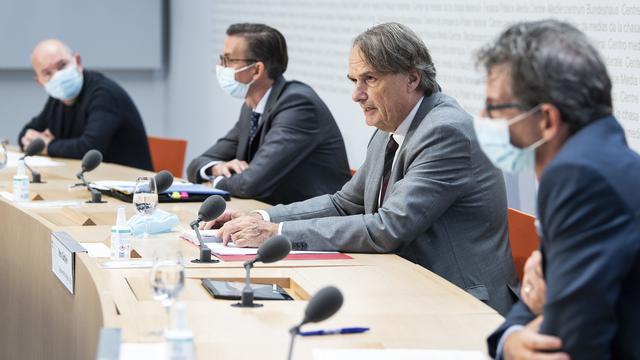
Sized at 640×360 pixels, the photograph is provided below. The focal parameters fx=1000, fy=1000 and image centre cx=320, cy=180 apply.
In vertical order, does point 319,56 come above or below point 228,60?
below

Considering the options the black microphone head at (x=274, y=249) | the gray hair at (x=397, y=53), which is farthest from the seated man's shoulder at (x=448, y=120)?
the black microphone head at (x=274, y=249)

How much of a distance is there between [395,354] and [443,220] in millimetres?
1095

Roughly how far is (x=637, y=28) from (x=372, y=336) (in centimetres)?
179

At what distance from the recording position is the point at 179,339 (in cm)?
166

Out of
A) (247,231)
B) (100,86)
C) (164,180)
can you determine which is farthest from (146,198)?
(100,86)

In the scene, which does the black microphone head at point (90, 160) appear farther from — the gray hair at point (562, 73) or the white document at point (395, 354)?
the gray hair at point (562, 73)

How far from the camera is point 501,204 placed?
3045mm

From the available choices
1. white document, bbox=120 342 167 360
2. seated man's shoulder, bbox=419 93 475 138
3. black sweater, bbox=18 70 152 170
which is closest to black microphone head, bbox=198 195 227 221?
seated man's shoulder, bbox=419 93 475 138

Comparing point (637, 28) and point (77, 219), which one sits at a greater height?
point (637, 28)

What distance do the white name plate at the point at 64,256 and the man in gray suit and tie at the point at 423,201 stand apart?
0.45 metres

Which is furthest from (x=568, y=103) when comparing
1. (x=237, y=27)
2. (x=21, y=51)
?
(x=21, y=51)

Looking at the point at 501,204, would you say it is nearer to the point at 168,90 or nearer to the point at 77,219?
the point at 77,219

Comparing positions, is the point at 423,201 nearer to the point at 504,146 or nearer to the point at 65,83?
the point at 504,146

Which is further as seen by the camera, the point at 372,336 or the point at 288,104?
the point at 288,104
